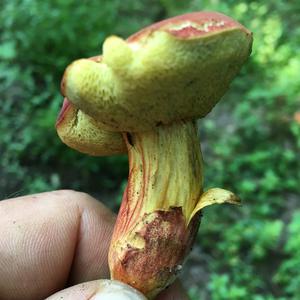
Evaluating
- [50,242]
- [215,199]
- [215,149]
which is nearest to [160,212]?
[215,199]

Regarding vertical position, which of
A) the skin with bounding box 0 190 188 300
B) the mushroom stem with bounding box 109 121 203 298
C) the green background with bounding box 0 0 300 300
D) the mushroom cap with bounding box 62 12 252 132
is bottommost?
the green background with bounding box 0 0 300 300

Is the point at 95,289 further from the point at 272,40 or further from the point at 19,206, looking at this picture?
the point at 272,40

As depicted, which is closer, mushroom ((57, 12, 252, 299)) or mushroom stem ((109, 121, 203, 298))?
mushroom ((57, 12, 252, 299))

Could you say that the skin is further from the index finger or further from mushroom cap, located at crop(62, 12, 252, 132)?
mushroom cap, located at crop(62, 12, 252, 132)

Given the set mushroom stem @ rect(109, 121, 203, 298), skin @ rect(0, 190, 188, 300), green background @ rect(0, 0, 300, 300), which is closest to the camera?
mushroom stem @ rect(109, 121, 203, 298)

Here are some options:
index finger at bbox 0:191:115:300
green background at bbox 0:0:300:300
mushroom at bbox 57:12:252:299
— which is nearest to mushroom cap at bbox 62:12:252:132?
mushroom at bbox 57:12:252:299

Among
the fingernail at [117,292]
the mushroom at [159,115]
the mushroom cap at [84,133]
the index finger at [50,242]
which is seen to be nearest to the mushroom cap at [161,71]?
the mushroom at [159,115]

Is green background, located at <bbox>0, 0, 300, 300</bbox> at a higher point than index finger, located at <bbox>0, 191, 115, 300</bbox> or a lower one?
lower

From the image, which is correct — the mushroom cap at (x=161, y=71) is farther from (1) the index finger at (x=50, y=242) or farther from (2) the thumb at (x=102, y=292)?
Answer: (1) the index finger at (x=50, y=242)
